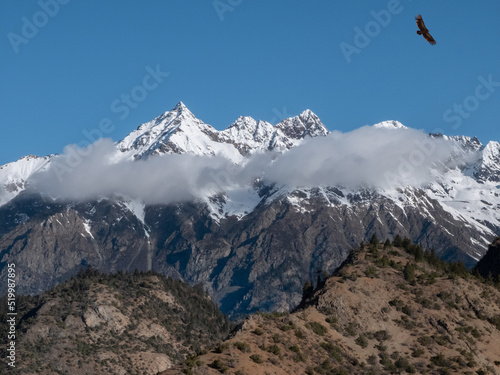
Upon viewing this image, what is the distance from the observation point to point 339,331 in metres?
120

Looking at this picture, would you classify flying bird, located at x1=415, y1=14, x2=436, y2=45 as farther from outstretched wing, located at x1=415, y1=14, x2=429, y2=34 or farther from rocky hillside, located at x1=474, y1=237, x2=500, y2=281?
rocky hillside, located at x1=474, y1=237, x2=500, y2=281

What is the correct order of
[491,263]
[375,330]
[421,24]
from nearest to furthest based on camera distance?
[421,24]
[375,330]
[491,263]

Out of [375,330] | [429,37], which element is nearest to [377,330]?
[375,330]

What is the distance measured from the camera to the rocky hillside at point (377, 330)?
105375mm

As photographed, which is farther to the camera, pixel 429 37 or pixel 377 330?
pixel 377 330

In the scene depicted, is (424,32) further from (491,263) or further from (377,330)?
(491,263)

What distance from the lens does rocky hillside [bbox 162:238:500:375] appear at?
10538 centimetres

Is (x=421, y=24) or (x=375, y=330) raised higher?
(x=421, y=24)

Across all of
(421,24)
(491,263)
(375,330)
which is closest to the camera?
(421,24)

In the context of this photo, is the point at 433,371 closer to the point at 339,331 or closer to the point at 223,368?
the point at 339,331

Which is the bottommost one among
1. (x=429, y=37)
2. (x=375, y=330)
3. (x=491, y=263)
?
(x=375, y=330)

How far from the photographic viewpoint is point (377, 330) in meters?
123

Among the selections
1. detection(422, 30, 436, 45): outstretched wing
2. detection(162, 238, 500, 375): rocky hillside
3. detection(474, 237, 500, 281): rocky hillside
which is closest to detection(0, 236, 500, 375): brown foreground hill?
detection(162, 238, 500, 375): rocky hillside

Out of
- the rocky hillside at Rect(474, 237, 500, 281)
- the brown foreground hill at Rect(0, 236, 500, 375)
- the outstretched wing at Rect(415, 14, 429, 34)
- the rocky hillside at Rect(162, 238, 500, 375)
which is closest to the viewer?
the outstretched wing at Rect(415, 14, 429, 34)
